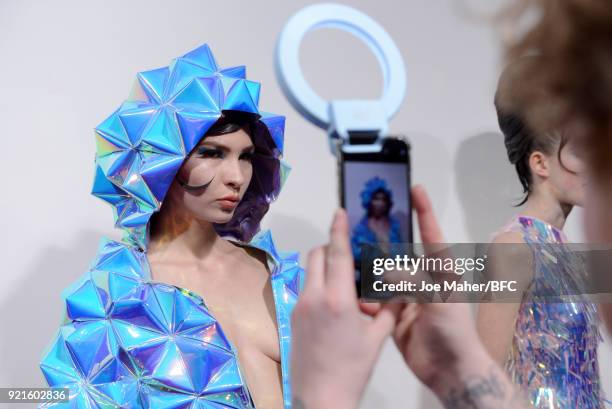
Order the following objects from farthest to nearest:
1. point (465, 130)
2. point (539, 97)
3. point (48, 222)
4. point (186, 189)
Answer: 1. point (465, 130)
2. point (48, 222)
3. point (186, 189)
4. point (539, 97)

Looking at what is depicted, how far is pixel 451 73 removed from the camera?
1.89 m

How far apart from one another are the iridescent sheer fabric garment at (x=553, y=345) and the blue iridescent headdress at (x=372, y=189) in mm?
788

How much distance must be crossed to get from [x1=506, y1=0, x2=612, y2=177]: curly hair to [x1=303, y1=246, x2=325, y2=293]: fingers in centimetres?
19

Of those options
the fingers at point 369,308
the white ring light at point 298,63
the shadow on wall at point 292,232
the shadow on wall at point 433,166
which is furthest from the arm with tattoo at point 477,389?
the shadow on wall at point 433,166

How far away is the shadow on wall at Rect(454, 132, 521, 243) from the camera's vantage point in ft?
6.11

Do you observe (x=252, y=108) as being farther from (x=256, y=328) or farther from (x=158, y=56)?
(x=158, y=56)

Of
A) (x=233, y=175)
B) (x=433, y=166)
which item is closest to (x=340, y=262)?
(x=233, y=175)

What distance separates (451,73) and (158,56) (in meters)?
0.80

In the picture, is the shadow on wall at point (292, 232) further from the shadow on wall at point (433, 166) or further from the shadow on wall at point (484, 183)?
the shadow on wall at point (484, 183)

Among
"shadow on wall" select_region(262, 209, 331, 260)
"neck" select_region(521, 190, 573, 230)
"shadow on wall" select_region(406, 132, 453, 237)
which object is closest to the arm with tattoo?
"neck" select_region(521, 190, 573, 230)

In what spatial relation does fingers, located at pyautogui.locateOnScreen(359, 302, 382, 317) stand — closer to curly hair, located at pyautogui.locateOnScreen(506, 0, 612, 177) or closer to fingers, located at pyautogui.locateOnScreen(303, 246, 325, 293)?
fingers, located at pyautogui.locateOnScreen(303, 246, 325, 293)

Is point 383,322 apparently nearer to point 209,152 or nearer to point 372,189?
point 372,189

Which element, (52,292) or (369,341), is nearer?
(369,341)

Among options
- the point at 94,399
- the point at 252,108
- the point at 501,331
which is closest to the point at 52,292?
the point at 94,399
